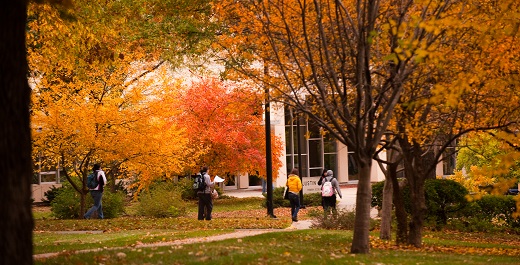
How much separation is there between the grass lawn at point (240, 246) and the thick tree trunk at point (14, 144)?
4558 millimetres

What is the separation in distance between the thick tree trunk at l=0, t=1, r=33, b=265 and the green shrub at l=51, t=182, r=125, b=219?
21305 mm

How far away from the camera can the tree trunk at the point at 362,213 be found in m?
13.0

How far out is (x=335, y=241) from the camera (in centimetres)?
1645

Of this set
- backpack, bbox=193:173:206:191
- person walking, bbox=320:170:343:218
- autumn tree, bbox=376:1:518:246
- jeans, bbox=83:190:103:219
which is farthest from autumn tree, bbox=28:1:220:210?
autumn tree, bbox=376:1:518:246

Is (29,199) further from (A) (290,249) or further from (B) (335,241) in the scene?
(B) (335,241)

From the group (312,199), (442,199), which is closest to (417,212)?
(442,199)

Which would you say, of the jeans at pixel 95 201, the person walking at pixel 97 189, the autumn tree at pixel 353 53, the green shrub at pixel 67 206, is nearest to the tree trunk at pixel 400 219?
the autumn tree at pixel 353 53

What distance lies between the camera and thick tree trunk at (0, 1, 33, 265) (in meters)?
5.96

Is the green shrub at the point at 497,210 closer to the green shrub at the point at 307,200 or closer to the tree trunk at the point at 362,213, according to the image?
the tree trunk at the point at 362,213

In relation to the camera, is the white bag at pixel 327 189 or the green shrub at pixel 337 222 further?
the white bag at pixel 327 189

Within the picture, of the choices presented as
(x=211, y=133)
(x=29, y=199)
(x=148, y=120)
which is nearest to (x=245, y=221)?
(x=148, y=120)

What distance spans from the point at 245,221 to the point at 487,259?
→ 986 centimetres

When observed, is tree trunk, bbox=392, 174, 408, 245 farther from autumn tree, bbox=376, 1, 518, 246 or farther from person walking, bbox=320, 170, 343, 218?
person walking, bbox=320, 170, 343, 218

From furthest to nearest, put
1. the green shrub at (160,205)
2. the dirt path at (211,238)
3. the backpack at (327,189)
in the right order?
1. the green shrub at (160,205)
2. the backpack at (327,189)
3. the dirt path at (211,238)
